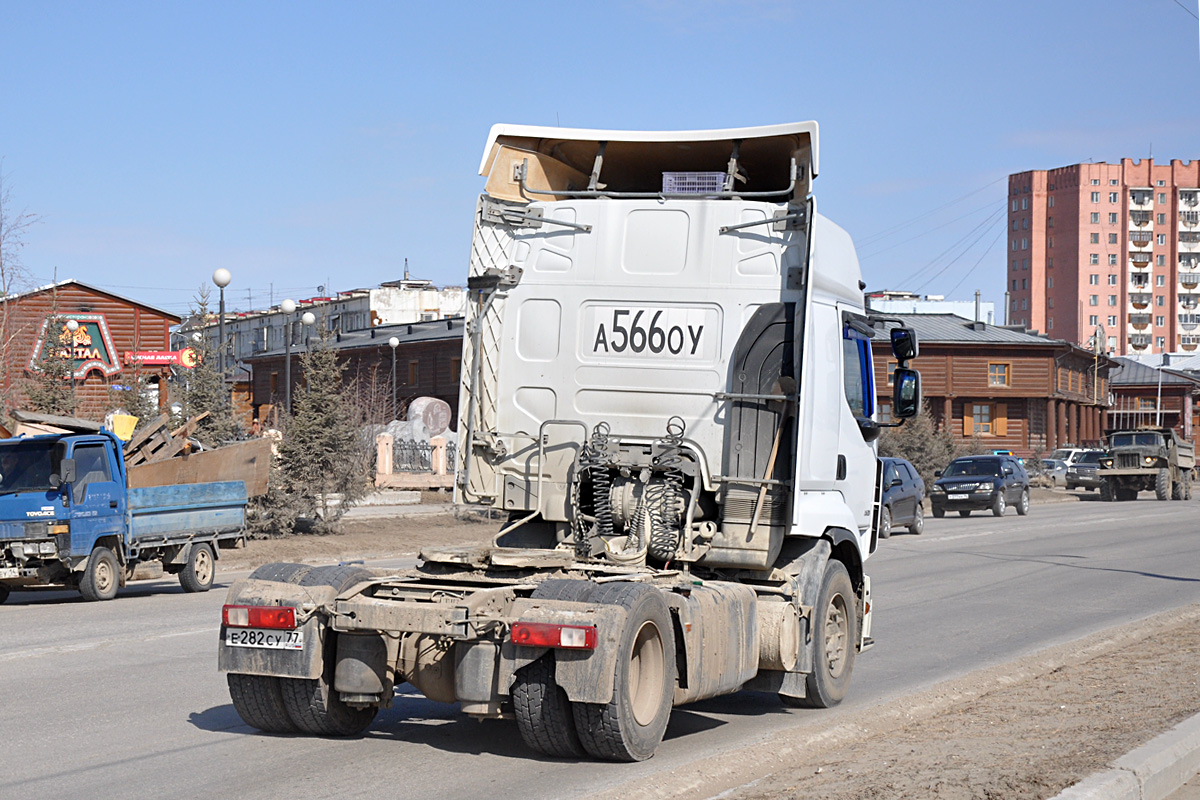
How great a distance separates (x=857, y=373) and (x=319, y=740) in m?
4.74

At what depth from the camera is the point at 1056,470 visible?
2657 inches

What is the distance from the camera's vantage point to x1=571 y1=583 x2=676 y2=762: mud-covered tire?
22.6 feet

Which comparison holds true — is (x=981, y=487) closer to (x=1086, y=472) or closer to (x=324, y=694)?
(x=1086, y=472)

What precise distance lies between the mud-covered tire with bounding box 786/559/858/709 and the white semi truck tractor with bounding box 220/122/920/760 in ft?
0.07

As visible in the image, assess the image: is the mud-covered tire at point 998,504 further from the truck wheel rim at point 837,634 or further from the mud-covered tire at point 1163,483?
the truck wheel rim at point 837,634

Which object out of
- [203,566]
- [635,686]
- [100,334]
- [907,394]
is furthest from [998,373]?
[635,686]

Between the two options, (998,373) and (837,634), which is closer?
(837,634)

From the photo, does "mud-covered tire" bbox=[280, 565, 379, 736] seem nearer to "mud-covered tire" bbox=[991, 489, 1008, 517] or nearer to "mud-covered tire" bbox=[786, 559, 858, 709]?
"mud-covered tire" bbox=[786, 559, 858, 709]

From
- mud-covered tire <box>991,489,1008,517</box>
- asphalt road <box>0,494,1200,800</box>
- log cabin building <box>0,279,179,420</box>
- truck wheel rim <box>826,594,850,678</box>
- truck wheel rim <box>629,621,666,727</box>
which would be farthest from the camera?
log cabin building <box>0,279,179,420</box>

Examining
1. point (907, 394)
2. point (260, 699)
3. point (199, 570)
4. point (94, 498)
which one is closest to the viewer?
point (260, 699)

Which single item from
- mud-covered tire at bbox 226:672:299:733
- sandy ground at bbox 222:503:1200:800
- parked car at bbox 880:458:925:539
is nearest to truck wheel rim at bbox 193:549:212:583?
mud-covered tire at bbox 226:672:299:733

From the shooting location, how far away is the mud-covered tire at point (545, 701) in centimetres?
694

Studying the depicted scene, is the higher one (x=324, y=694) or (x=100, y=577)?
(x=324, y=694)

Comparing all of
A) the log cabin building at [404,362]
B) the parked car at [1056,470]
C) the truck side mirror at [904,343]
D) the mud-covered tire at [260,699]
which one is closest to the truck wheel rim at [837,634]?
the truck side mirror at [904,343]
